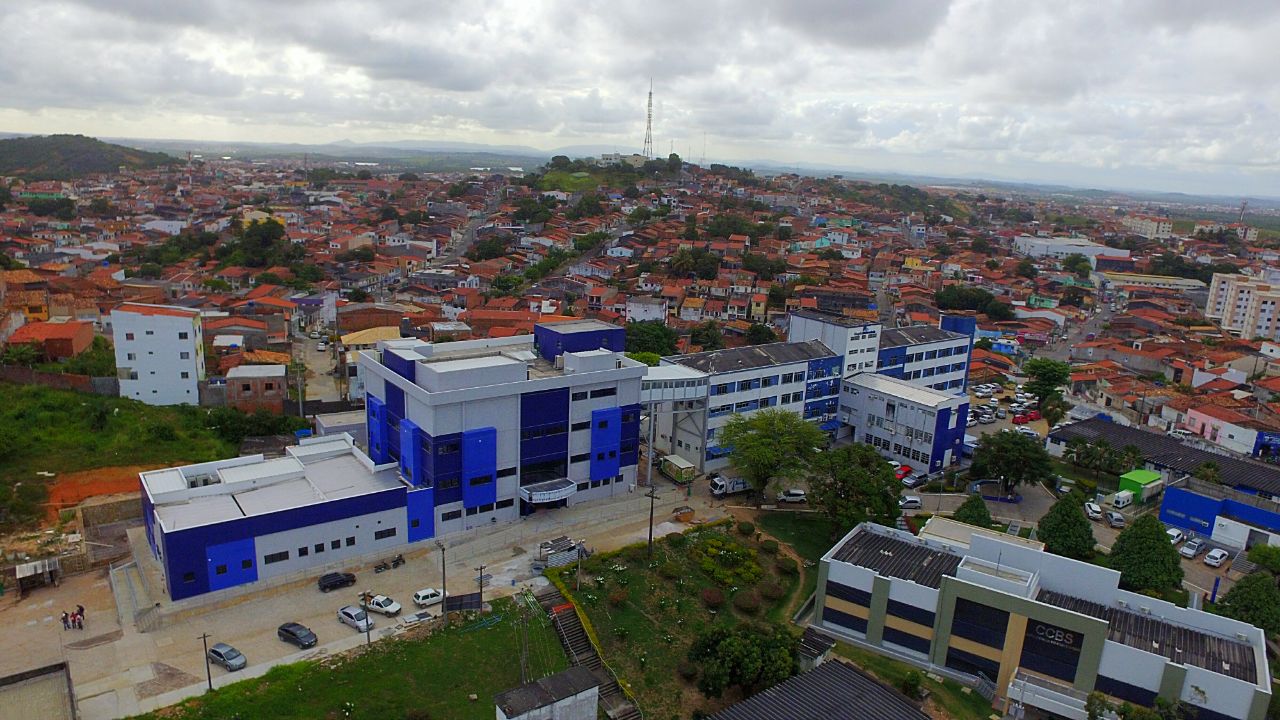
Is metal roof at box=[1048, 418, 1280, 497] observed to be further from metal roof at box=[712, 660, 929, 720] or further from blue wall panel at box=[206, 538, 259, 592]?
blue wall panel at box=[206, 538, 259, 592]

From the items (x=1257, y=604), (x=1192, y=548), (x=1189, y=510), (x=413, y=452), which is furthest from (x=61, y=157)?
(x=1257, y=604)

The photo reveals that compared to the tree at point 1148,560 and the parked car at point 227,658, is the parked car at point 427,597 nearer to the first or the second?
the parked car at point 227,658

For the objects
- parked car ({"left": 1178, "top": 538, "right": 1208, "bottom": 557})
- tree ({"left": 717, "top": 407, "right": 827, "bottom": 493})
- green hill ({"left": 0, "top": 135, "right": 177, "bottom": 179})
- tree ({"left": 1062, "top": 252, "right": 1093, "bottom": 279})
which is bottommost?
parked car ({"left": 1178, "top": 538, "right": 1208, "bottom": 557})

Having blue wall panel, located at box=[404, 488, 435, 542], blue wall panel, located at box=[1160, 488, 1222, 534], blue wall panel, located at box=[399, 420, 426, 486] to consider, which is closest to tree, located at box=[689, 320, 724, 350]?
blue wall panel, located at box=[1160, 488, 1222, 534]

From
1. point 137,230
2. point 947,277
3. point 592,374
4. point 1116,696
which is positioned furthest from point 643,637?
point 137,230

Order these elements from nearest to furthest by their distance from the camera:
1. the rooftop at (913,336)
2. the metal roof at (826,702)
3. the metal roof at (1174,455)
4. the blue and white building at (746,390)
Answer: the metal roof at (826,702) → the metal roof at (1174,455) → the blue and white building at (746,390) → the rooftop at (913,336)

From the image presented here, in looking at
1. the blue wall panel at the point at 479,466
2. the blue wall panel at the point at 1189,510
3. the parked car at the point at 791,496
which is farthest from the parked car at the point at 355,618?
the blue wall panel at the point at 1189,510

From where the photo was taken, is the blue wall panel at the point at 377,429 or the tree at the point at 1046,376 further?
the tree at the point at 1046,376
